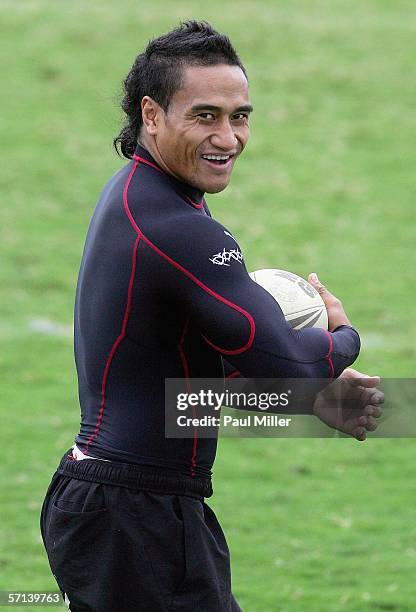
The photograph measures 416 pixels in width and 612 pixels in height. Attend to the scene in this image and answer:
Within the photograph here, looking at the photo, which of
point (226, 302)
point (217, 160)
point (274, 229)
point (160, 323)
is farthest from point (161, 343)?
point (274, 229)

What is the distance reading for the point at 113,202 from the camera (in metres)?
4.13

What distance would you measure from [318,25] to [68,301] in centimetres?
1132

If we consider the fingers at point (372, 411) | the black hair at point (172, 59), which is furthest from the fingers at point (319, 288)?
the black hair at point (172, 59)

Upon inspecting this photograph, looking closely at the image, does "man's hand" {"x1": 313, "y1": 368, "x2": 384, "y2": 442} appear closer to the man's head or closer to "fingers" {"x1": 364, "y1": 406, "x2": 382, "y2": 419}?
"fingers" {"x1": 364, "y1": 406, "x2": 382, "y2": 419}

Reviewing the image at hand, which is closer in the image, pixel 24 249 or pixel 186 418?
pixel 186 418

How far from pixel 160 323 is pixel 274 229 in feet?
41.3

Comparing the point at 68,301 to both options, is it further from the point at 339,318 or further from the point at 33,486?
the point at 339,318

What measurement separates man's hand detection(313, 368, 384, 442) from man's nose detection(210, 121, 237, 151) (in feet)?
3.13

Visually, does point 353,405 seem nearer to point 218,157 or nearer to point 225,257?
point 225,257

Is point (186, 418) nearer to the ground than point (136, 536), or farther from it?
farther from it

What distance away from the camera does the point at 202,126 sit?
4.14 m

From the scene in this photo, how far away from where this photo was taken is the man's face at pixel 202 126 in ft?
13.5

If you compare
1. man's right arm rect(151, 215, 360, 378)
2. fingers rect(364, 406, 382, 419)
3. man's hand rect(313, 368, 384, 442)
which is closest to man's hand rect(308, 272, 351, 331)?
man's hand rect(313, 368, 384, 442)

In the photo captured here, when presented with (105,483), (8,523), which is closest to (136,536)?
(105,483)
